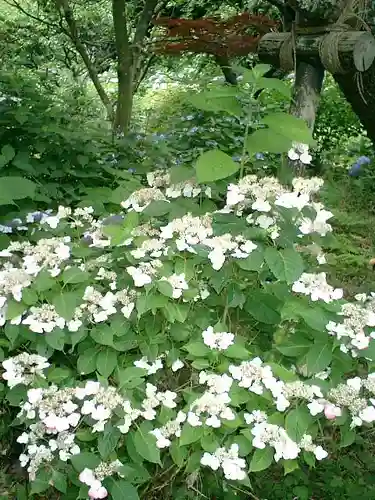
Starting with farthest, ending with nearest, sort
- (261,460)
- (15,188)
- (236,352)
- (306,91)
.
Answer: (306,91)
(15,188)
(236,352)
(261,460)

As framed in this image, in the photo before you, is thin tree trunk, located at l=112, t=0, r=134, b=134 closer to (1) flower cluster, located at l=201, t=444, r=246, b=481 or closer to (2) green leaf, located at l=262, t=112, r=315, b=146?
(2) green leaf, located at l=262, t=112, r=315, b=146

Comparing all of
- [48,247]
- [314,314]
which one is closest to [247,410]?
[314,314]

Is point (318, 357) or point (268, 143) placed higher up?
point (268, 143)

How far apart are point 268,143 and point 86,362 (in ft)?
2.26

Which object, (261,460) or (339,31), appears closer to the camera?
(261,460)

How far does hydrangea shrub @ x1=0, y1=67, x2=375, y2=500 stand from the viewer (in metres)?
1.42

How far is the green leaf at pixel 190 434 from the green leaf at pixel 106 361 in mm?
214

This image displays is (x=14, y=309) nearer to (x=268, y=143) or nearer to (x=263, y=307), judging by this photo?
(x=263, y=307)

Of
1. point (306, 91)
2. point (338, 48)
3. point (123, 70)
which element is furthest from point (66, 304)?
point (123, 70)

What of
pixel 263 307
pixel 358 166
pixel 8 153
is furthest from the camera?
pixel 358 166

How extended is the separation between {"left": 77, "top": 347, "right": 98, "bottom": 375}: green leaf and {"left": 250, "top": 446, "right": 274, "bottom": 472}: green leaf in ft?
1.35

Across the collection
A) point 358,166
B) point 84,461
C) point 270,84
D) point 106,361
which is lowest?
point 358,166

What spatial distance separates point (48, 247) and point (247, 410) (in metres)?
0.60

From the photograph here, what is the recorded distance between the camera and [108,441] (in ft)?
4.61
